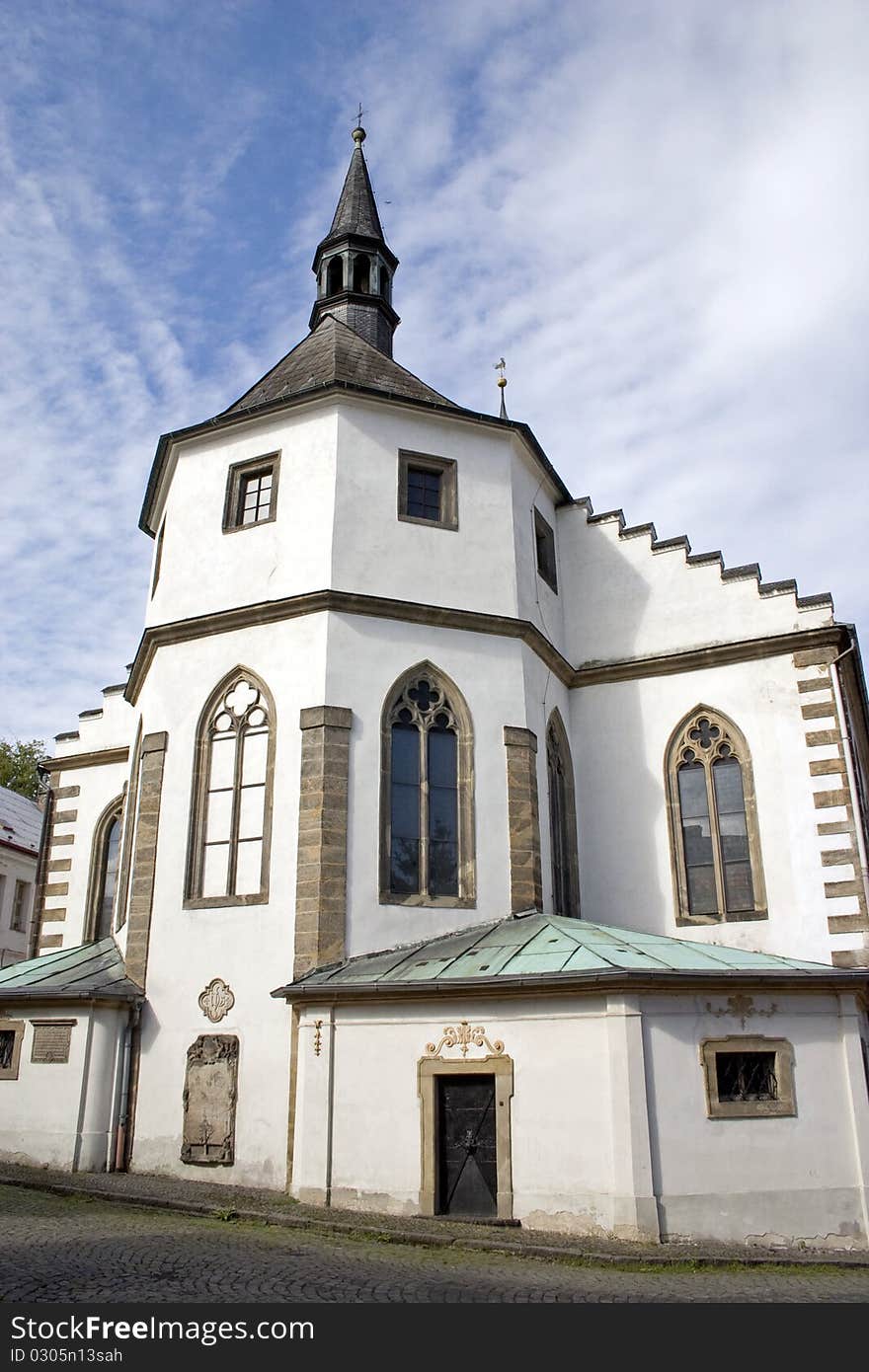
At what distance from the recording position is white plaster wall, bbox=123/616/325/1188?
45.8 feet

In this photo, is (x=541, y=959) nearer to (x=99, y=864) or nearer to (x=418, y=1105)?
(x=418, y=1105)

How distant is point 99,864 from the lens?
21281 millimetres

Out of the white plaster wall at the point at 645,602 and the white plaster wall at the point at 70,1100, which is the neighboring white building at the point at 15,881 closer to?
the white plaster wall at the point at 70,1100

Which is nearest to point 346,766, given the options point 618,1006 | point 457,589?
point 457,589

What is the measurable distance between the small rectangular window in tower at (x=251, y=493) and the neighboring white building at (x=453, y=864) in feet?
0.22

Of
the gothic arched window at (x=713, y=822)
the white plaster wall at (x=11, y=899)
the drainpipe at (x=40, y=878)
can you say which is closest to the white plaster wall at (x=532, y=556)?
the gothic arched window at (x=713, y=822)

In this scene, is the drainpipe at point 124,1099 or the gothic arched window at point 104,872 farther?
the gothic arched window at point 104,872

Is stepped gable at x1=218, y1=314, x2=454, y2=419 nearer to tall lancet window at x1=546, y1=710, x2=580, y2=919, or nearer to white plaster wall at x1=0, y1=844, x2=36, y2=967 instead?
tall lancet window at x1=546, y1=710, x2=580, y2=919

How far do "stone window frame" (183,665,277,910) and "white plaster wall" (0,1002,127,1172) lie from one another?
6.21ft

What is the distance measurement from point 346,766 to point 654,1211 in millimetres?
6753

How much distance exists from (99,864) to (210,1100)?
26.6 ft

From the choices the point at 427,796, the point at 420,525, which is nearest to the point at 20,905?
the point at 427,796

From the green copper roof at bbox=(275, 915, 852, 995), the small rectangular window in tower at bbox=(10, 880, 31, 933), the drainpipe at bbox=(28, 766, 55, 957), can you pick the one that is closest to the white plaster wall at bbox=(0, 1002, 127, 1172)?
the green copper roof at bbox=(275, 915, 852, 995)

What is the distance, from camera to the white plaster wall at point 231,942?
14.0 meters
